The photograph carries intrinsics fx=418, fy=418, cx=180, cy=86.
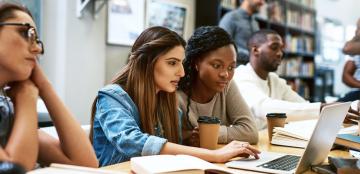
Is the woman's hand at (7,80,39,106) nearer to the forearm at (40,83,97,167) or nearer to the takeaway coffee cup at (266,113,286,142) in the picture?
the forearm at (40,83,97,167)

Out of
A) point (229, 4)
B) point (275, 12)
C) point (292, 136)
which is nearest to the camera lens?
point (292, 136)

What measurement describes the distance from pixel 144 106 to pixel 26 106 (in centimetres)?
44

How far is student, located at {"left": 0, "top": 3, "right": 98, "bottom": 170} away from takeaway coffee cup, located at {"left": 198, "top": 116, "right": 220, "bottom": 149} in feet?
1.31

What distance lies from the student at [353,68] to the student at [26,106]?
2.09 m

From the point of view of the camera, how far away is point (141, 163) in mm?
1022

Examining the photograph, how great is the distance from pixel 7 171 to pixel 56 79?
8.16ft

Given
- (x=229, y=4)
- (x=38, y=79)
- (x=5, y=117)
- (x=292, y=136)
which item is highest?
(x=229, y=4)

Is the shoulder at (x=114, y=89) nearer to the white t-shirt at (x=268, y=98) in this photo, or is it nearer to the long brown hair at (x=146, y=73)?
the long brown hair at (x=146, y=73)

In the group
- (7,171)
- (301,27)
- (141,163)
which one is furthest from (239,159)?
(301,27)

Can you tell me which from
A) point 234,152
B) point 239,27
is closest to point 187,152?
point 234,152

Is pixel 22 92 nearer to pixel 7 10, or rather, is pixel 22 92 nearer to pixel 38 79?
pixel 38 79

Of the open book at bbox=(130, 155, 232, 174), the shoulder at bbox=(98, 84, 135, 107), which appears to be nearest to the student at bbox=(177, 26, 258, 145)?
the shoulder at bbox=(98, 84, 135, 107)

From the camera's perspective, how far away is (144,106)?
1.46m

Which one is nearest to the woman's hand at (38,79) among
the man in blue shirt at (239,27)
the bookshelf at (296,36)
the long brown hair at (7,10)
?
the long brown hair at (7,10)
